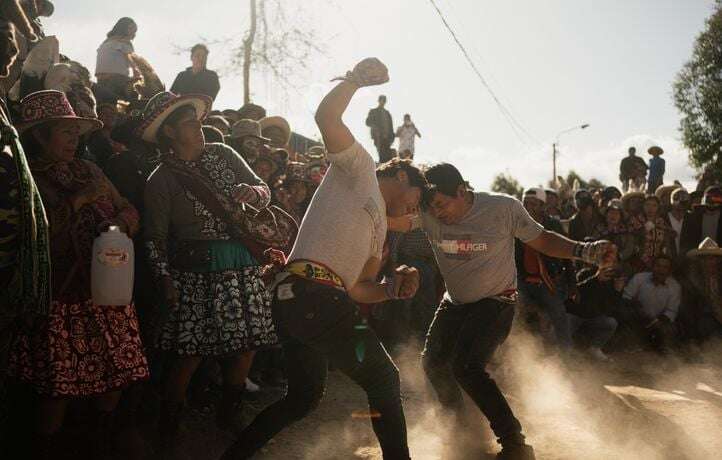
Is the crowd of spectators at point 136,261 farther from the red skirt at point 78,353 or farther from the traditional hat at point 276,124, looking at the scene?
the traditional hat at point 276,124

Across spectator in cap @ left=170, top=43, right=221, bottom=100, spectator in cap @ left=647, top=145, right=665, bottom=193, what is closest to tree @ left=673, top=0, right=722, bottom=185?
spectator in cap @ left=647, top=145, right=665, bottom=193

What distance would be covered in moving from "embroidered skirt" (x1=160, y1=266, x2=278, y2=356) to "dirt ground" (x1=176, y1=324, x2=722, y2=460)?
79 cm

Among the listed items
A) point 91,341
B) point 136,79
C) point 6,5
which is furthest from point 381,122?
point 91,341

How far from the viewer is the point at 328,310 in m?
3.60

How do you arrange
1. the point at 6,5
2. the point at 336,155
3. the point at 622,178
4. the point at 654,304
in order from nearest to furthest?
1. the point at 336,155
2. the point at 6,5
3. the point at 654,304
4. the point at 622,178

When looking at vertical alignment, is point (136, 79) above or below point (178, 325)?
above

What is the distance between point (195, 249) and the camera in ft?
15.5

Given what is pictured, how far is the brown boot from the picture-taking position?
17.1 ft

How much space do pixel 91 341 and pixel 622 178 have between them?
621 inches

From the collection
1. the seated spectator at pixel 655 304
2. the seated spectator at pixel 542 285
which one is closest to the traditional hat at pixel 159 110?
the seated spectator at pixel 542 285

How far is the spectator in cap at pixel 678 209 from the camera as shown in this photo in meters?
11.4

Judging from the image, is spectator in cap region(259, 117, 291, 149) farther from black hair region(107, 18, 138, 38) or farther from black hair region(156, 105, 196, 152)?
black hair region(156, 105, 196, 152)

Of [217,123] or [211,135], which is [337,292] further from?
[217,123]

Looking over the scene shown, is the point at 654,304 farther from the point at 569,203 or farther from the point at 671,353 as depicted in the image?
the point at 569,203
